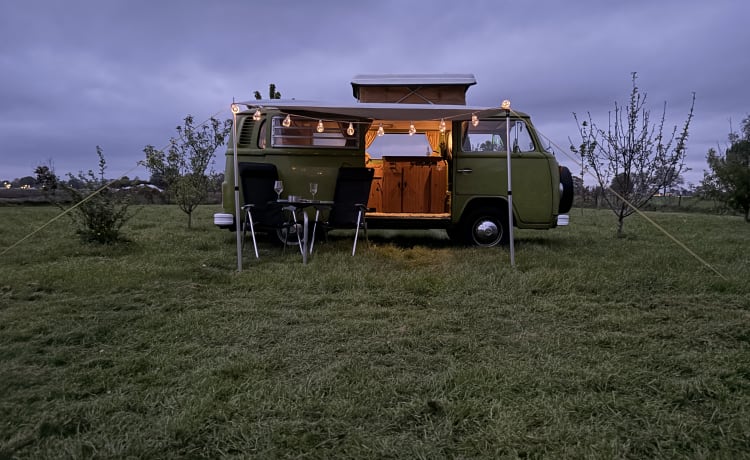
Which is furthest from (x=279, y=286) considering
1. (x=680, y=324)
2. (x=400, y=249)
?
(x=680, y=324)

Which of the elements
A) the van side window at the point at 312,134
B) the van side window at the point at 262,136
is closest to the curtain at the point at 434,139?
the van side window at the point at 312,134

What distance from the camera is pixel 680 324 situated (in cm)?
300

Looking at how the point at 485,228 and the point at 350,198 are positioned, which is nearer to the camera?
the point at 350,198

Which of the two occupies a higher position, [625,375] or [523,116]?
[523,116]

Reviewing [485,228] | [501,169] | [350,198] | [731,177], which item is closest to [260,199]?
[350,198]

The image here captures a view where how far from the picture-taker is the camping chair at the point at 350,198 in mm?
5770

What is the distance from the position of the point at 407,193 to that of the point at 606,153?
4026 mm

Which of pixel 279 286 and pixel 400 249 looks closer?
pixel 279 286

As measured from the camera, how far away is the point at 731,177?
11.7 metres

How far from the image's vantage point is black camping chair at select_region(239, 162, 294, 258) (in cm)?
575

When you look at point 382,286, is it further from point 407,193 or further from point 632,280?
point 407,193

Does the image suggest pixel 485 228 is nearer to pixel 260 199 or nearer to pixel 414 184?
pixel 414 184

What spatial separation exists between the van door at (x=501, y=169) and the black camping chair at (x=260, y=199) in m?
2.49

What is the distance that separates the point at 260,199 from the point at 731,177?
1266 centimetres
